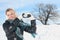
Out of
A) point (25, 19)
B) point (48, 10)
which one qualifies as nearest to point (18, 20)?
point (25, 19)

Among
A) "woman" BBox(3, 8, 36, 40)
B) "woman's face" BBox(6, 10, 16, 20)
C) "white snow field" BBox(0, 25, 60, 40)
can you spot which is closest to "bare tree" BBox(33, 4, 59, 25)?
"white snow field" BBox(0, 25, 60, 40)

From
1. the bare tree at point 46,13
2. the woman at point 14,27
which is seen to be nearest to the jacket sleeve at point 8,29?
the woman at point 14,27

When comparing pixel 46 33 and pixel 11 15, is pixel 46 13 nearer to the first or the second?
pixel 46 33

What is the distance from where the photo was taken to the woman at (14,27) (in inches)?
76.7

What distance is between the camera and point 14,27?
6.44 feet

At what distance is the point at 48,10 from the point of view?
A: 6.88ft

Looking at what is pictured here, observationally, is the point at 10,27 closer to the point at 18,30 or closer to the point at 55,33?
the point at 18,30

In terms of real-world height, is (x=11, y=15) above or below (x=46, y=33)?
above

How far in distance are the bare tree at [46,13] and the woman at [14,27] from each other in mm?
186

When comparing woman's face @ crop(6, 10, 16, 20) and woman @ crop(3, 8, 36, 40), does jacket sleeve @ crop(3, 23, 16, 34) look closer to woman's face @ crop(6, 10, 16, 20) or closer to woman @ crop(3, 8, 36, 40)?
woman @ crop(3, 8, 36, 40)

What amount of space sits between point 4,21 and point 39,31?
18.7 inches

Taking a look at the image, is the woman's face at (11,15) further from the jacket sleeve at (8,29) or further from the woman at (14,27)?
the jacket sleeve at (8,29)

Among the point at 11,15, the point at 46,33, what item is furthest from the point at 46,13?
the point at 11,15

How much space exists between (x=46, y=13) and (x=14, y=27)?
0.47 meters
